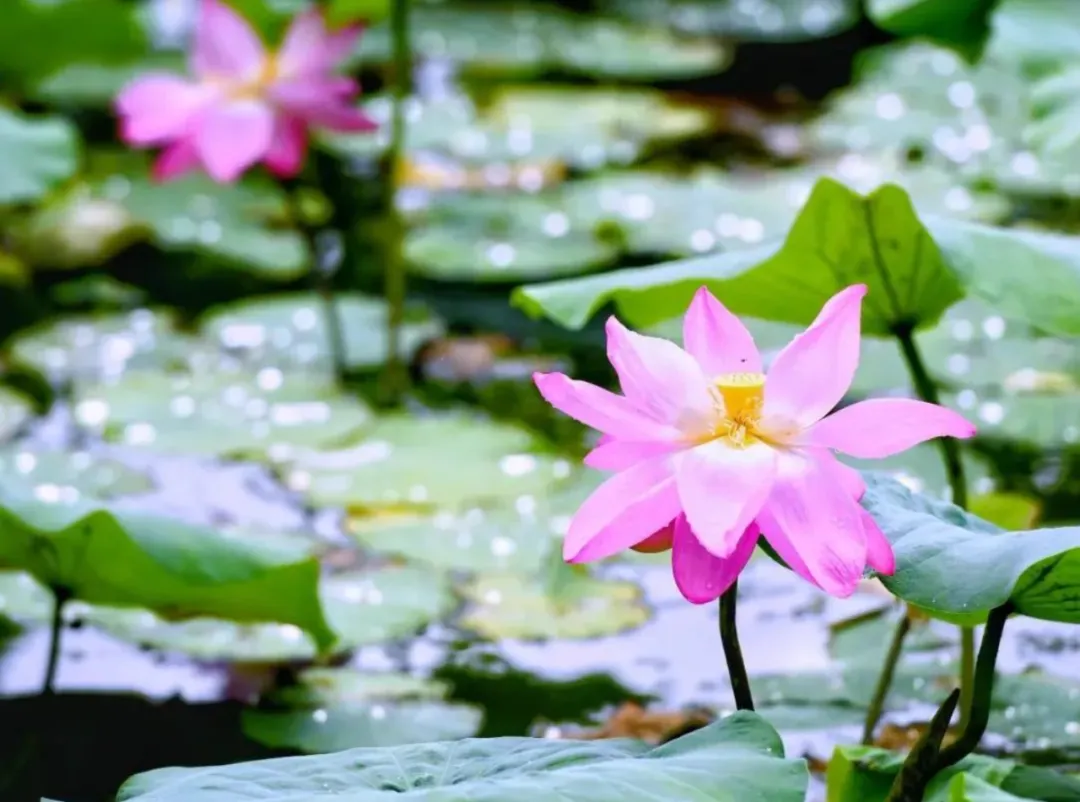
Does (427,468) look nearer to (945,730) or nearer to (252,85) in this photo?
(252,85)

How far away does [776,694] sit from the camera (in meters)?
1.31

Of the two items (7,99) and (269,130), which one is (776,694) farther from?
(7,99)

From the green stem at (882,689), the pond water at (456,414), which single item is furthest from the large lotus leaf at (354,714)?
the green stem at (882,689)

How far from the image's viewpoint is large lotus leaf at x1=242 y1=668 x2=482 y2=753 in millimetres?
1276

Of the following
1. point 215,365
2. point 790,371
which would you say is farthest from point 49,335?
point 790,371

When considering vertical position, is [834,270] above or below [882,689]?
above

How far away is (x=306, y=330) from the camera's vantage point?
221 cm

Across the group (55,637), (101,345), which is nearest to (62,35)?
(101,345)

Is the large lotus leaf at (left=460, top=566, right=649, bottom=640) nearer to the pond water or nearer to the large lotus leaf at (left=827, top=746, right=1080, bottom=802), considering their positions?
the pond water

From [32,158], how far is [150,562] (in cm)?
119

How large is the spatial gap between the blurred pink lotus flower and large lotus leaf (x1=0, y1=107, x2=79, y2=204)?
0.83 ft

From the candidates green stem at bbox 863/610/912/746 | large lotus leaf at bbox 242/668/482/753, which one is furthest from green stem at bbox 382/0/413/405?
green stem at bbox 863/610/912/746

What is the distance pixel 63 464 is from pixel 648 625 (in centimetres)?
71

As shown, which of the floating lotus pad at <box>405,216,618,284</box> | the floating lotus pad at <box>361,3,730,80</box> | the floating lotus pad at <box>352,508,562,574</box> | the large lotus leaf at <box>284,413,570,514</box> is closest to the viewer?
the floating lotus pad at <box>352,508,562,574</box>
